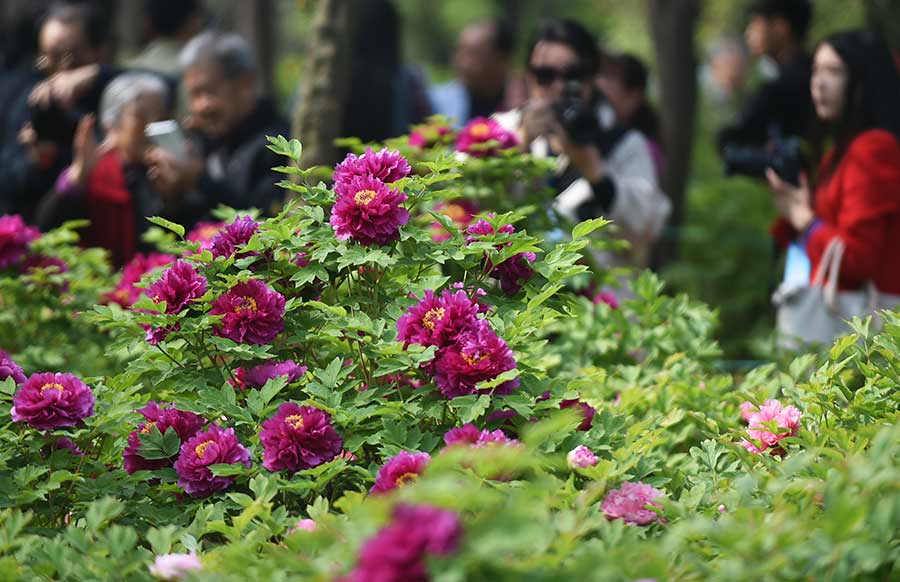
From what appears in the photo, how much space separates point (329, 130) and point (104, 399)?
293 centimetres

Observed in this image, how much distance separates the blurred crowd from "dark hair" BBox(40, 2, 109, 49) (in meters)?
0.01

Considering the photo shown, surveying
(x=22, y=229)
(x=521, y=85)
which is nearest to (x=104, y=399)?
(x=22, y=229)

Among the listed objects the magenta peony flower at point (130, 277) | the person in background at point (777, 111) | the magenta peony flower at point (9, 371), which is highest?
the person in background at point (777, 111)

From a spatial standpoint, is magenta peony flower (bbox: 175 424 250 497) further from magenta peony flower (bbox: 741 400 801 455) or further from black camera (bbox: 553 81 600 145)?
black camera (bbox: 553 81 600 145)

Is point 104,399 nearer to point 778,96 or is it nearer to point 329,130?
point 329,130

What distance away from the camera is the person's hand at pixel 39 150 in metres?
5.48

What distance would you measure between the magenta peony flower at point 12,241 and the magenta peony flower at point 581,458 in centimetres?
226

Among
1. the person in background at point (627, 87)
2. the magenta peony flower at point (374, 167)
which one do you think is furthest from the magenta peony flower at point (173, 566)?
the person in background at point (627, 87)

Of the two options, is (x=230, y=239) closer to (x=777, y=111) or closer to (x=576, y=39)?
(x=576, y=39)

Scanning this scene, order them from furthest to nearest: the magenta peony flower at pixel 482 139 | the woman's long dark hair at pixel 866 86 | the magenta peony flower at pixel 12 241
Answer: the woman's long dark hair at pixel 866 86
the magenta peony flower at pixel 482 139
the magenta peony flower at pixel 12 241

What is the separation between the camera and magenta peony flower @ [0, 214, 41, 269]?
390 cm

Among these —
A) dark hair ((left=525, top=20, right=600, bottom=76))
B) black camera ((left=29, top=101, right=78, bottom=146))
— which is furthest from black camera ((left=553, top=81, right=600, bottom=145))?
black camera ((left=29, top=101, right=78, bottom=146))

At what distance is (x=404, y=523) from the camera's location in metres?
1.51

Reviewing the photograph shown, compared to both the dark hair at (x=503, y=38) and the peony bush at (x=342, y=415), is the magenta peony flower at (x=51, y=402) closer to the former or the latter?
the peony bush at (x=342, y=415)
